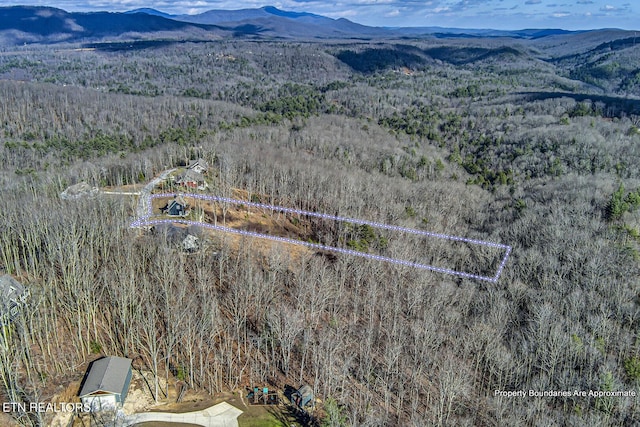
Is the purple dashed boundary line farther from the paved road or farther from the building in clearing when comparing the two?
the paved road

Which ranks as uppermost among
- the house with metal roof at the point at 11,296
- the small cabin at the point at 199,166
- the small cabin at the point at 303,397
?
the small cabin at the point at 199,166

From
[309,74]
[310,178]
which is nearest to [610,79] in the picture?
[309,74]

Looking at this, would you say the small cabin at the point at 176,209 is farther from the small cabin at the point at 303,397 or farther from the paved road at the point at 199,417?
the small cabin at the point at 303,397

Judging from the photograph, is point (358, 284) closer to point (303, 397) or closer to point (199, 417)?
point (303, 397)

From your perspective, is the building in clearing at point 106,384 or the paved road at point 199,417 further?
the paved road at point 199,417

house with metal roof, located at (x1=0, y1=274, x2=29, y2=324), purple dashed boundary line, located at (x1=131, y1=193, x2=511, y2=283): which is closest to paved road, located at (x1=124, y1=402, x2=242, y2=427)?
house with metal roof, located at (x1=0, y1=274, x2=29, y2=324)

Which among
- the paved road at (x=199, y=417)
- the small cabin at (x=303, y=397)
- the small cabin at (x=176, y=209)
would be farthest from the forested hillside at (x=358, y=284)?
the small cabin at (x=176, y=209)

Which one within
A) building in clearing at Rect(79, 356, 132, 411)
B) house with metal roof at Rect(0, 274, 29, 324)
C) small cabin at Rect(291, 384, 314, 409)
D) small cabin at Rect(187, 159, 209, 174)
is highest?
small cabin at Rect(187, 159, 209, 174)
